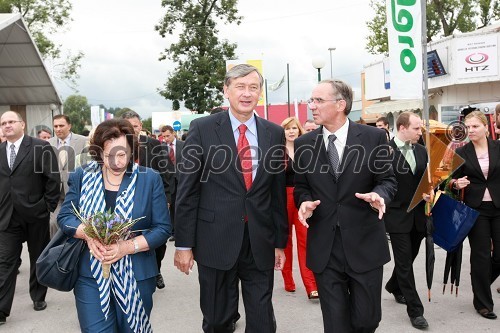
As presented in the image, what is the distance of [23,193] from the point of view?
5914 mm

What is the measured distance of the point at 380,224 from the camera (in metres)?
3.78

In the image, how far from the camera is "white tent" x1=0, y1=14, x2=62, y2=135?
1745 cm

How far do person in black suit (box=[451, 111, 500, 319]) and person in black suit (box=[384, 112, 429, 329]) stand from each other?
0.58 m

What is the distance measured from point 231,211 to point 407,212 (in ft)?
7.66

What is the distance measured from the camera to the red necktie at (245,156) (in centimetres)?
370

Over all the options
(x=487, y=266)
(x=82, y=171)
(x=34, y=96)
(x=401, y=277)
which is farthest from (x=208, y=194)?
(x=34, y=96)

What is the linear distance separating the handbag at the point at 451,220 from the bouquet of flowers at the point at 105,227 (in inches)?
136

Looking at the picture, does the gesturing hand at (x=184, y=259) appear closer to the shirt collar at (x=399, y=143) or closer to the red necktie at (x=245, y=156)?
the red necktie at (x=245, y=156)

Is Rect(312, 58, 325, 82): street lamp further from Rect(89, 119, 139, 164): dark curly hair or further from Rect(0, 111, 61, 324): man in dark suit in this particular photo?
Rect(89, 119, 139, 164): dark curly hair

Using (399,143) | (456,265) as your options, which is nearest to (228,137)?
(399,143)

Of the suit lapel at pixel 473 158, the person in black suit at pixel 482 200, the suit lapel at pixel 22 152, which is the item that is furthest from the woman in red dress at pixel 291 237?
the suit lapel at pixel 22 152

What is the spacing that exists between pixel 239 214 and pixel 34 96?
19306mm

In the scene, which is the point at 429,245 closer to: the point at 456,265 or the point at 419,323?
the point at 456,265

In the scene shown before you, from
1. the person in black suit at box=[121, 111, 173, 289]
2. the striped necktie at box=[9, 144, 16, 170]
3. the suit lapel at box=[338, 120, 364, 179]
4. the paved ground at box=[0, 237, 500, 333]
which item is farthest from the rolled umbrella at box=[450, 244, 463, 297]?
the striped necktie at box=[9, 144, 16, 170]
